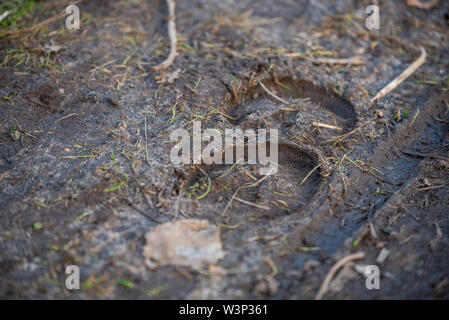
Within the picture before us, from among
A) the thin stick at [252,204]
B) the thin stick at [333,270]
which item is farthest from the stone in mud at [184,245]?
the thin stick at [333,270]

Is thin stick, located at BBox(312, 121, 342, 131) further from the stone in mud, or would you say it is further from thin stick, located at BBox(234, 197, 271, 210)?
the stone in mud

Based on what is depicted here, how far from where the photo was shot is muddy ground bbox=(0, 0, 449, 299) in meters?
2.03

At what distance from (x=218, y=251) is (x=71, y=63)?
2.04m

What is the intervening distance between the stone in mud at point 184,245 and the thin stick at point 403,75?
178cm

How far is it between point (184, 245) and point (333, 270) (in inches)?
31.2

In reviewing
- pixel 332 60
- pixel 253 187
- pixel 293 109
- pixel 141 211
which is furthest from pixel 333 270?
pixel 332 60

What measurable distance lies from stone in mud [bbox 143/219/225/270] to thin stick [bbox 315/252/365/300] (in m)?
0.53

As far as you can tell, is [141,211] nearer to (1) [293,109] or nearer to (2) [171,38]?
(1) [293,109]

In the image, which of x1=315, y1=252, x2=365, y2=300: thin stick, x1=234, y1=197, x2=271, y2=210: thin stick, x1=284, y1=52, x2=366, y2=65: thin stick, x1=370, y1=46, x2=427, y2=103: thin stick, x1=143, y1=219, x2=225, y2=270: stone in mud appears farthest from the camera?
x1=284, y1=52, x2=366, y2=65: thin stick

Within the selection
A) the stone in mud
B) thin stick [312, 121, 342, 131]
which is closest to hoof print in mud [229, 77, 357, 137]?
thin stick [312, 121, 342, 131]

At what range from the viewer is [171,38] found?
343cm

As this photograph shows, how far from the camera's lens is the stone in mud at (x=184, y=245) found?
6.72 feet

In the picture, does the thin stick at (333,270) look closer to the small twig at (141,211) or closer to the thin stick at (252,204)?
the thin stick at (252,204)
